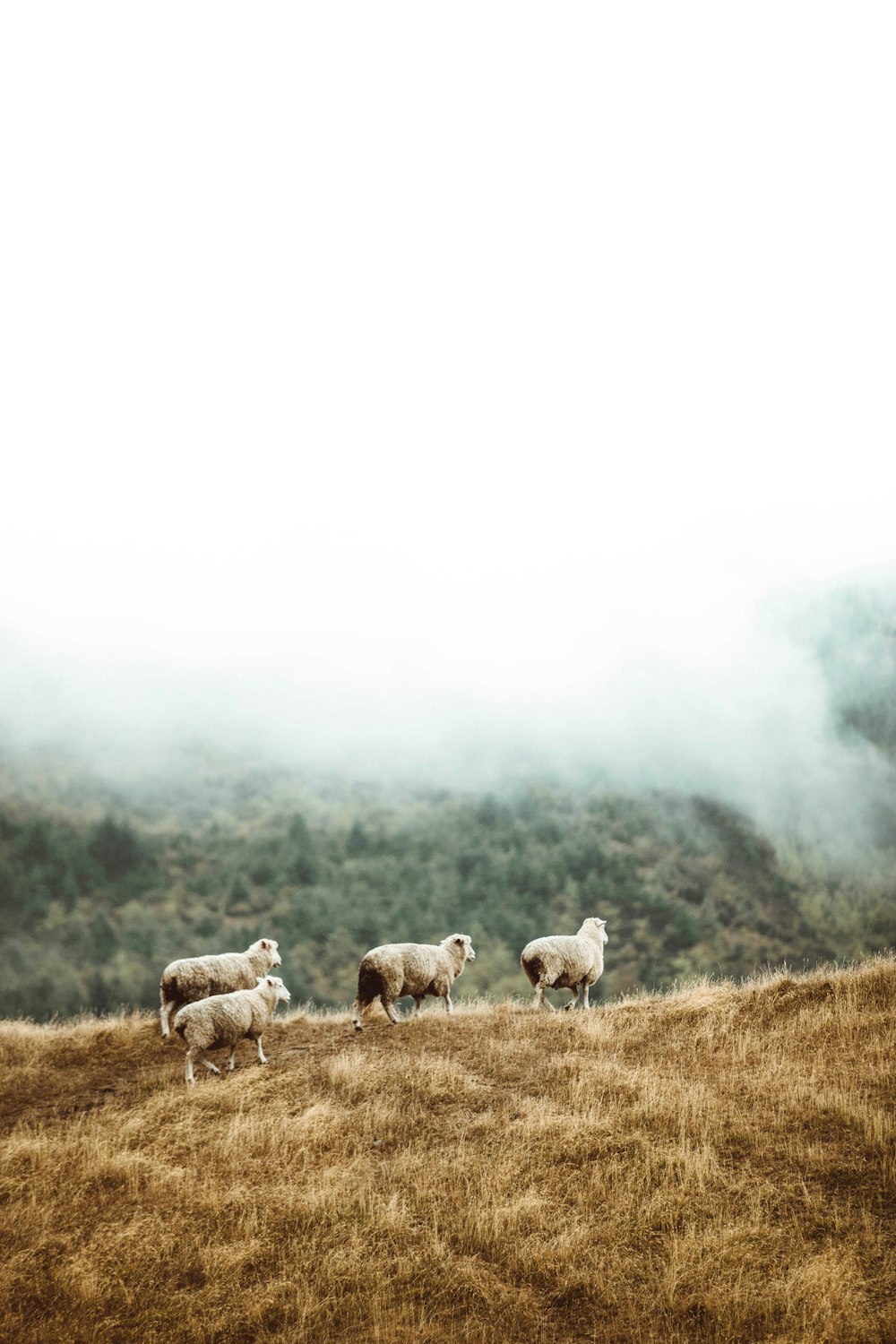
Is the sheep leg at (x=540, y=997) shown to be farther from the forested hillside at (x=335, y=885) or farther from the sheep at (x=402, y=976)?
the forested hillside at (x=335, y=885)

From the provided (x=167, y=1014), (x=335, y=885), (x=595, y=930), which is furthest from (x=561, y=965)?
(x=335, y=885)

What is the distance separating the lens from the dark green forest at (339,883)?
122m

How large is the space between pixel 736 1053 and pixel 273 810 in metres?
169

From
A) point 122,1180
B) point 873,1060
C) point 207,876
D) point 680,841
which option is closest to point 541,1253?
point 122,1180

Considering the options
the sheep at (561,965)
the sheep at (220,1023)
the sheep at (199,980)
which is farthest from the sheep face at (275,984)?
the sheep at (561,965)

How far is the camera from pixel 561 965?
19.0 m

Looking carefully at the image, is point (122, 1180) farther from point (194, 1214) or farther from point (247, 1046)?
point (247, 1046)

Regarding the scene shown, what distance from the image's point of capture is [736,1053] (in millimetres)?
12367

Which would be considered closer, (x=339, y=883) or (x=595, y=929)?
(x=595, y=929)

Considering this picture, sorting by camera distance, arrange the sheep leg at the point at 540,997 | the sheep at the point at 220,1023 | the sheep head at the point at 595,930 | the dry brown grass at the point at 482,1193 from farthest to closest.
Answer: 1. the sheep head at the point at 595,930
2. the sheep leg at the point at 540,997
3. the sheep at the point at 220,1023
4. the dry brown grass at the point at 482,1193

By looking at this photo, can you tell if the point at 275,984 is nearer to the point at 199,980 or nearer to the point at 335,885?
the point at 199,980

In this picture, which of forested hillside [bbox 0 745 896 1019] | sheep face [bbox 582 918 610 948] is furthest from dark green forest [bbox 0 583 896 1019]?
sheep face [bbox 582 918 610 948]

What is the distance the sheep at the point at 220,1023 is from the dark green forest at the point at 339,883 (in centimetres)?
9633

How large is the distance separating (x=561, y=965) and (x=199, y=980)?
8.42m
